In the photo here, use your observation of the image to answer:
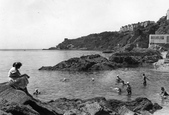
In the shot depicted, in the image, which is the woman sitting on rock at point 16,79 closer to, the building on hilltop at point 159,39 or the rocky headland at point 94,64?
the rocky headland at point 94,64

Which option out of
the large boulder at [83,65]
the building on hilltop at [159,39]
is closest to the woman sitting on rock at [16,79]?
the large boulder at [83,65]

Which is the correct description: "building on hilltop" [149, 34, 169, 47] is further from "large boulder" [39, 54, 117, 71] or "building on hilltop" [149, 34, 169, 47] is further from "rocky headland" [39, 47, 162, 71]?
"large boulder" [39, 54, 117, 71]

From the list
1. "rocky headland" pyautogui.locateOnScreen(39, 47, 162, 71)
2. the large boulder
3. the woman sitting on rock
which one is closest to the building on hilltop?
"rocky headland" pyautogui.locateOnScreen(39, 47, 162, 71)

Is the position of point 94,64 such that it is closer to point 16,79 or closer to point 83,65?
point 83,65

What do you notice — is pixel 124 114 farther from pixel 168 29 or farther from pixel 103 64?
pixel 168 29

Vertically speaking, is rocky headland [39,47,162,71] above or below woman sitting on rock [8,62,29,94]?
below

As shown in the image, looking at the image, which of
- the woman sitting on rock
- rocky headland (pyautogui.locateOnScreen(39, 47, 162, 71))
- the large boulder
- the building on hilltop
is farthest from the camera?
the building on hilltop

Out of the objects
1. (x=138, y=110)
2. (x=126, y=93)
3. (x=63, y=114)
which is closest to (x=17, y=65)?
(x=63, y=114)

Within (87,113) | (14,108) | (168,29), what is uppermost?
(168,29)

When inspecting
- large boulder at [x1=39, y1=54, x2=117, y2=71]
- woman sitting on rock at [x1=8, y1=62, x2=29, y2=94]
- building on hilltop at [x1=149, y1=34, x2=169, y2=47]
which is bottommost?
large boulder at [x1=39, y1=54, x2=117, y2=71]

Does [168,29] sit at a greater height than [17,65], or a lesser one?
greater

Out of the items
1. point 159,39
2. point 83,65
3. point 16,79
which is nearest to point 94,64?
point 83,65
